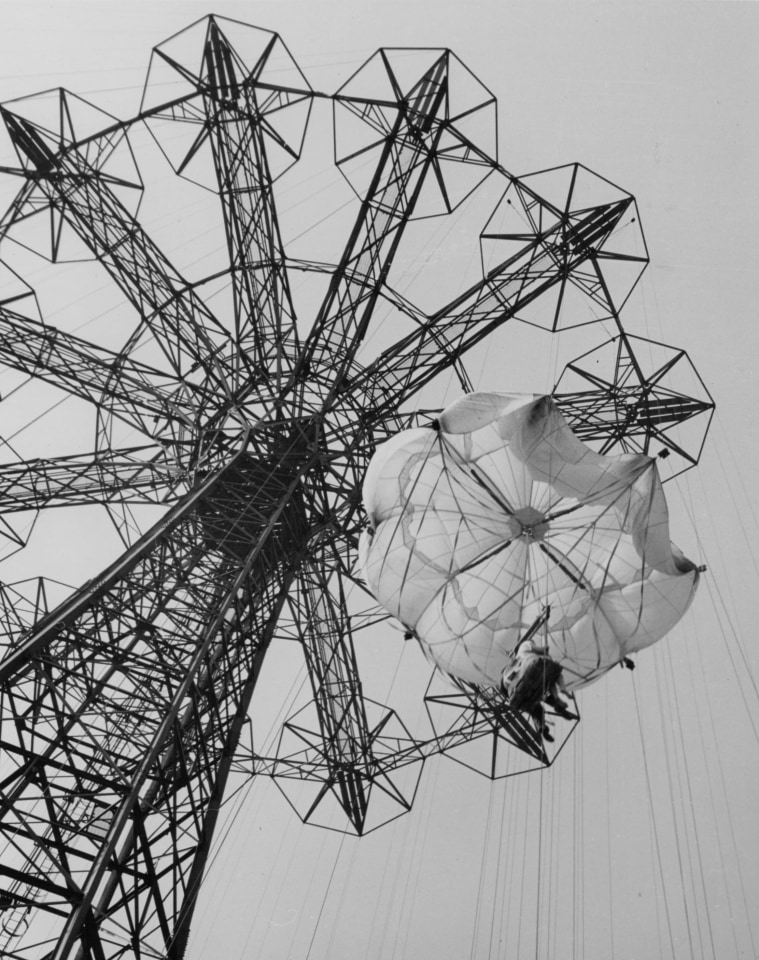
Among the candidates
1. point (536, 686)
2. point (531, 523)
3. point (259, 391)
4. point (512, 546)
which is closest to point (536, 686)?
point (536, 686)

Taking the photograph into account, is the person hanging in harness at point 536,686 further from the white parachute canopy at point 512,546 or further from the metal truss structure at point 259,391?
the metal truss structure at point 259,391

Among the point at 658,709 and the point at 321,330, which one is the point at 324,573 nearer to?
the point at 321,330

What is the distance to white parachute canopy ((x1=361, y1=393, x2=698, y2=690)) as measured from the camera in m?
17.8

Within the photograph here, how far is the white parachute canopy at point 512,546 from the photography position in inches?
701

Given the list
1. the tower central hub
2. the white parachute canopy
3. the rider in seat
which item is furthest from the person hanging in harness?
the tower central hub

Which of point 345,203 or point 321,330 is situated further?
point 345,203

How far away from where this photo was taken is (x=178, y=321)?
20.6m

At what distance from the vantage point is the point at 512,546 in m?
18.9

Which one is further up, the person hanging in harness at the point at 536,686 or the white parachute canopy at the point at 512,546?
the white parachute canopy at the point at 512,546

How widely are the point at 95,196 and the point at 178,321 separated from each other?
262 cm

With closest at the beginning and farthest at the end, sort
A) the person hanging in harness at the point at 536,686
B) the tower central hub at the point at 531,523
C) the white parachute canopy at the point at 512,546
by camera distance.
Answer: the person hanging in harness at the point at 536,686 < the white parachute canopy at the point at 512,546 < the tower central hub at the point at 531,523

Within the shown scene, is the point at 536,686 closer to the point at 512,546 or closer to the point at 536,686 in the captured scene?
the point at 536,686

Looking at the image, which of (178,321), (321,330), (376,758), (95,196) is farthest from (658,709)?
(95,196)

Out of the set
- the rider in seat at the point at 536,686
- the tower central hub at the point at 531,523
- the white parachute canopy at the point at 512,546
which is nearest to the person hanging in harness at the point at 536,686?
the rider in seat at the point at 536,686
